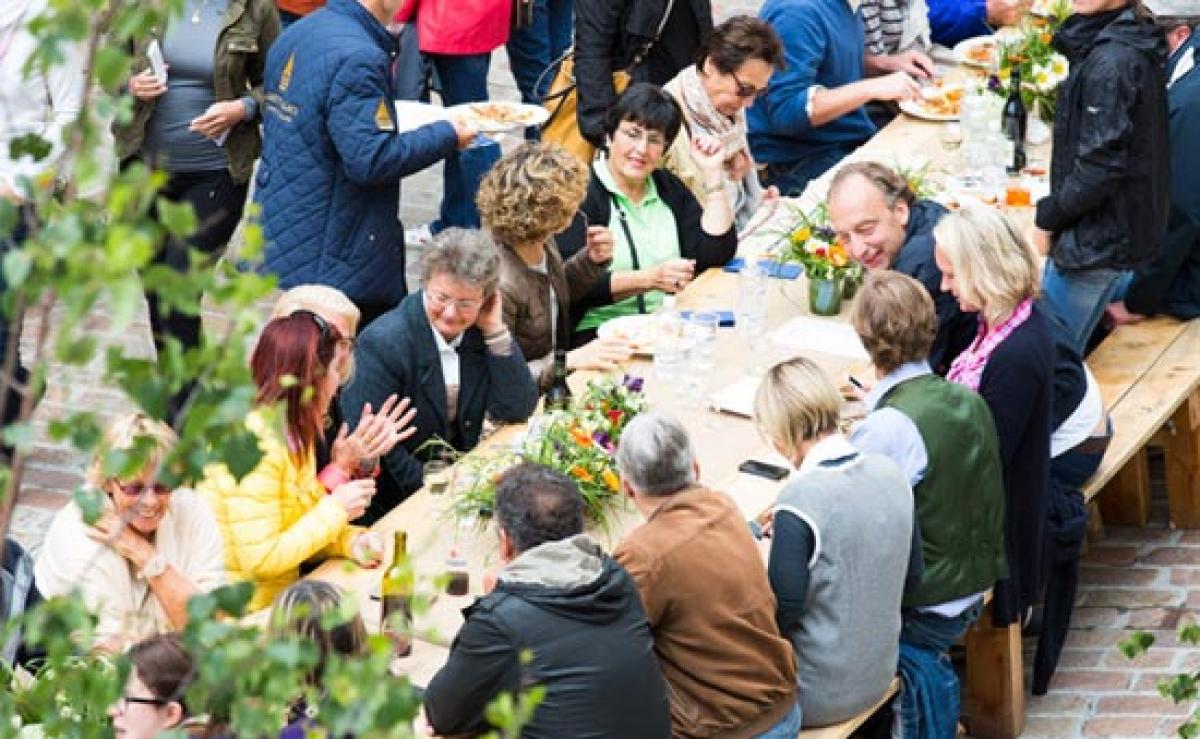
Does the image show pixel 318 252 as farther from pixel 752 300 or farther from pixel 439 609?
pixel 439 609

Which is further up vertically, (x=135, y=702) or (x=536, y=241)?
(x=135, y=702)

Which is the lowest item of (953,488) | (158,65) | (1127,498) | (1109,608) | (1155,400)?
(1109,608)

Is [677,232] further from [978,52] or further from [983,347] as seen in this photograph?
[978,52]

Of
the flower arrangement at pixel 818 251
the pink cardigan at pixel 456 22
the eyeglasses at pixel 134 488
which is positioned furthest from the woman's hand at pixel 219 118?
the eyeglasses at pixel 134 488

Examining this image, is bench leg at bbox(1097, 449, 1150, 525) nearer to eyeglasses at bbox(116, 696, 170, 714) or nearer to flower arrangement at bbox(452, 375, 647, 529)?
flower arrangement at bbox(452, 375, 647, 529)

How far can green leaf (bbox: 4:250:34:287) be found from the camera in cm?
288

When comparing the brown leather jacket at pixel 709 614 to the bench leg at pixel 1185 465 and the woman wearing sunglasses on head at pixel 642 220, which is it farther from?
the bench leg at pixel 1185 465

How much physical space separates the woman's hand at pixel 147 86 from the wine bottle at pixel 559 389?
204 centimetres

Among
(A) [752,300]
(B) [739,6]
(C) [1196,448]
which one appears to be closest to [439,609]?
(A) [752,300]

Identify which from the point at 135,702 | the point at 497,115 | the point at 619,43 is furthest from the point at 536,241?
the point at 135,702

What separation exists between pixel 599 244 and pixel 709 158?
0.72m

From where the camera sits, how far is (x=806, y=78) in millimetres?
10695

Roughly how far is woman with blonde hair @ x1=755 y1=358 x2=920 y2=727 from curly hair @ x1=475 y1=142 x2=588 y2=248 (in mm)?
1762

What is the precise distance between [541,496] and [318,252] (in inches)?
112
